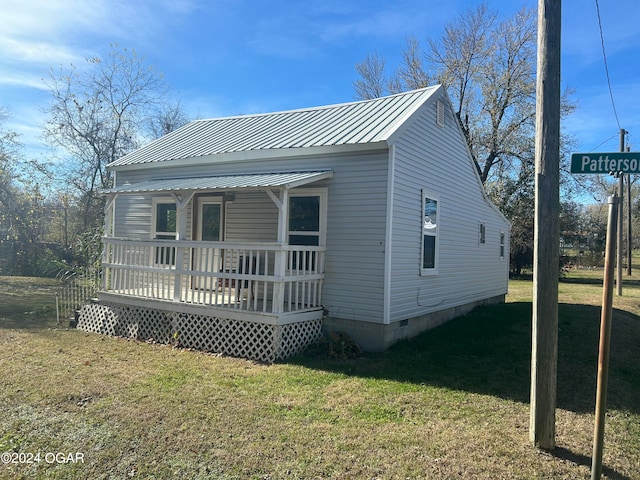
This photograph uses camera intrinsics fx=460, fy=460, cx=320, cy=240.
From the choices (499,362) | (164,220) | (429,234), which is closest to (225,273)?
(164,220)

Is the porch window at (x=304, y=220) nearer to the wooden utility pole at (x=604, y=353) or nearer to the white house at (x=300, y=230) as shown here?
the white house at (x=300, y=230)

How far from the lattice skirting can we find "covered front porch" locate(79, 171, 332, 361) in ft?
0.06

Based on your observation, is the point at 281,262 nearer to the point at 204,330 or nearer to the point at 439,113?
the point at 204,330

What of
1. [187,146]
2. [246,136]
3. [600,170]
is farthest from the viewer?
[187,146]

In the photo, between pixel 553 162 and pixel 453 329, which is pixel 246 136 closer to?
pixel 453 329

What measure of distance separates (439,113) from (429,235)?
2.74 m

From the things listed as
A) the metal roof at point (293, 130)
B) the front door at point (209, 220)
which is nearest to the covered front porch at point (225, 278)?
the front door at point (209, 220)

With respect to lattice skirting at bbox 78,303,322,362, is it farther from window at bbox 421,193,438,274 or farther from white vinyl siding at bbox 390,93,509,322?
window at bbox 421,193,438,274

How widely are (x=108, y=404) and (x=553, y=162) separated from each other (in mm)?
5304

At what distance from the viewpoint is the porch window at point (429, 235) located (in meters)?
9.28

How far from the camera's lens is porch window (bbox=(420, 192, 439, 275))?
928 centimetres

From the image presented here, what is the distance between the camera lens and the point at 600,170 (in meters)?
3.81

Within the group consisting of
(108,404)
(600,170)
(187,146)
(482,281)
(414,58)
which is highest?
(414,58)

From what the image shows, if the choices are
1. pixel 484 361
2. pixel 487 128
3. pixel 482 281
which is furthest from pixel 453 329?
pixel 487 128
